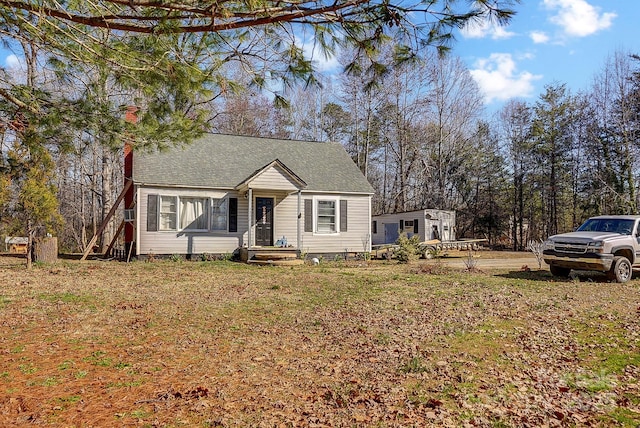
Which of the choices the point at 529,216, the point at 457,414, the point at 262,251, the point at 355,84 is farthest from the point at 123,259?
the point at 529,216

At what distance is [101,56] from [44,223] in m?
9.37

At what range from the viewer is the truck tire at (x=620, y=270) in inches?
420

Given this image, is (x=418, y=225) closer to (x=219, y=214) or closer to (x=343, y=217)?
(x=343, y=217)

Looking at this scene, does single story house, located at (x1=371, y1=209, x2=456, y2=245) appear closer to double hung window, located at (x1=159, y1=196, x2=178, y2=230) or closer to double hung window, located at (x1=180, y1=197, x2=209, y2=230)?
double hung window, located at (x1=180, y1=197, x2=209, y2=230)

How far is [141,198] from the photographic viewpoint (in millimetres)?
14797

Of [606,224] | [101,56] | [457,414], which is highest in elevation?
[101,56]

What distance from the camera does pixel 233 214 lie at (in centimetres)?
1616

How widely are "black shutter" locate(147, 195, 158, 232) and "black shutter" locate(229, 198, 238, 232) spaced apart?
2.67 metres

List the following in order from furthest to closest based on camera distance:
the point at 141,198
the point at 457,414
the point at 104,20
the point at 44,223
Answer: the point at 141,198, the point at 44,223, the point at 104,20, the point at 457,414

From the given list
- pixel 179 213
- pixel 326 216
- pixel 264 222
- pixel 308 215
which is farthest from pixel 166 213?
pixel 326 216

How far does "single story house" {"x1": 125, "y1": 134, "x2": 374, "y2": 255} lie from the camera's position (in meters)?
15.0

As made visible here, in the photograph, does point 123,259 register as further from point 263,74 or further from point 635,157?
point 635,157

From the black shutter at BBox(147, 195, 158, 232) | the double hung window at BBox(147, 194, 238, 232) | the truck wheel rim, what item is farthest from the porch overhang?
the truck wheel rim

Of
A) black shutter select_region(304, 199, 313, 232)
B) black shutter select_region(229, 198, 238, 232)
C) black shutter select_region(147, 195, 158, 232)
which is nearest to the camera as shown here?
black shutter select_region(147, 195, 158, 232)
